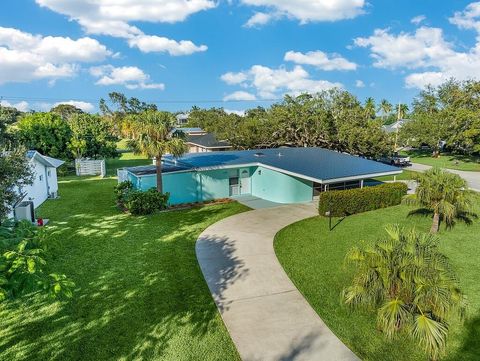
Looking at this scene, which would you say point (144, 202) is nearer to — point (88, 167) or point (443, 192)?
point (443, 192)

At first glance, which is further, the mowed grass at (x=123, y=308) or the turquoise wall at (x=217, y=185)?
the turquoise wall at (x=217, y=185)

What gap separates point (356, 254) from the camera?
9.90 m

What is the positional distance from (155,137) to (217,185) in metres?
6.42

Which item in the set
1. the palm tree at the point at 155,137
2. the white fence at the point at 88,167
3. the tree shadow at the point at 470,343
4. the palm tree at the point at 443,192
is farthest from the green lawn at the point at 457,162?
the white fence at the point at 88,167

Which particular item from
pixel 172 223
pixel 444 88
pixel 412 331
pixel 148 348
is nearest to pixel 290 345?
pixel 412 331

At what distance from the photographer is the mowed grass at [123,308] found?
346 inches

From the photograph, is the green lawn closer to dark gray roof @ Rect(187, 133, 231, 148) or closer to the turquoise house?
the turquoise house

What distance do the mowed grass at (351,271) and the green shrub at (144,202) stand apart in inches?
343

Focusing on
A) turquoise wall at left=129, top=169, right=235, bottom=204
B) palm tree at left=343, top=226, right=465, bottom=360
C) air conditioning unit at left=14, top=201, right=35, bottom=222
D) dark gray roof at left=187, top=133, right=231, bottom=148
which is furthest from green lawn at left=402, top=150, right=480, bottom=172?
air conditioning unit at left=14, top=201, right=35, bottom=222

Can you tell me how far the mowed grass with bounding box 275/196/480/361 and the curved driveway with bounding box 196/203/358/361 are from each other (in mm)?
487

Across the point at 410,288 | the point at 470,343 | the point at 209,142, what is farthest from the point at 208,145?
the point at 470,343

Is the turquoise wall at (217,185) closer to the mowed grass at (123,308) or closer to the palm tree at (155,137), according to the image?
the palm tree at (155,137)

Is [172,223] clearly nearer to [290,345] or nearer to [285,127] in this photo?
[290,345]

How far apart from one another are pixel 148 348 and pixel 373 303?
6.37 meters
